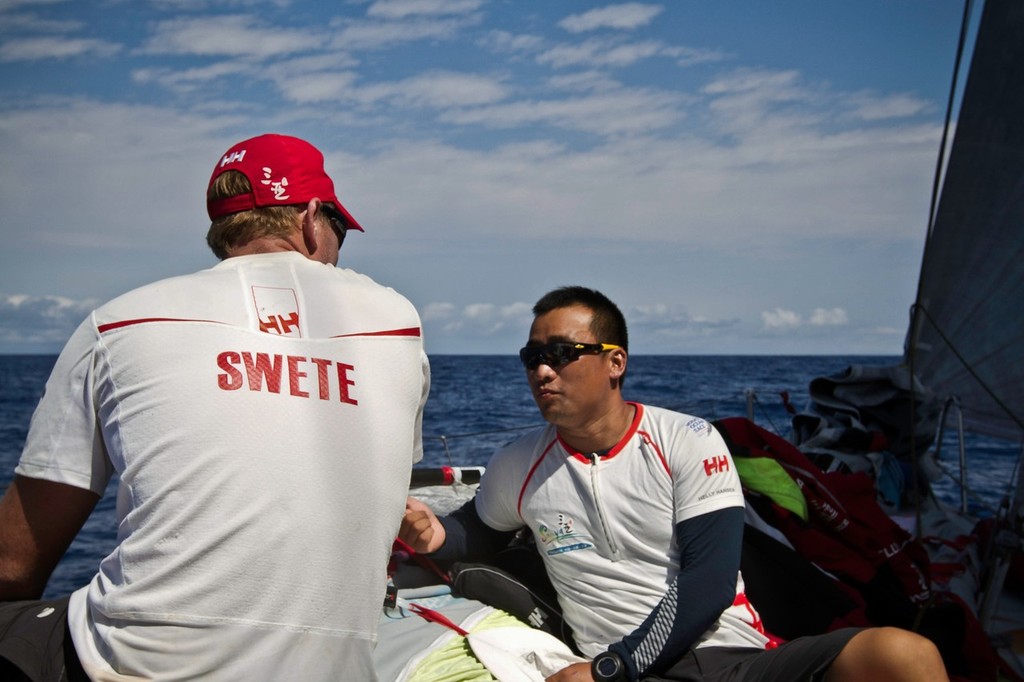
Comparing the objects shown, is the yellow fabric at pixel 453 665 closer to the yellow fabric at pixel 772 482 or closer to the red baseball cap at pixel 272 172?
the yellow fabric at pixel 772 482

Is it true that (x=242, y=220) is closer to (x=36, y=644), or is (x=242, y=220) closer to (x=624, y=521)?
(x=36, y=644)

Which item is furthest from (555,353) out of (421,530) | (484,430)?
(484,430)

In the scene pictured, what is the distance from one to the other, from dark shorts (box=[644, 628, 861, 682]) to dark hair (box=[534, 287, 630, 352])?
34.9 inches

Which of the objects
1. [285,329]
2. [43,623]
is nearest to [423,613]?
[43,623]

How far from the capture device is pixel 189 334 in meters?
1.45

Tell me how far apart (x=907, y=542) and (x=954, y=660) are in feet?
1.62

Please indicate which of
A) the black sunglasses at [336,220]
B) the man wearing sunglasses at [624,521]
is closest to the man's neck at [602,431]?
the man wearing sunglasses at [624,521]

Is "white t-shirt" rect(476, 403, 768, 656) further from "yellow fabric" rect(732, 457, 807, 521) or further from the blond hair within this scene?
the blond hair

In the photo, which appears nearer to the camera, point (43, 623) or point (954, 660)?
point (43, 623)

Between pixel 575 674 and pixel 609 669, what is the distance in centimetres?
9

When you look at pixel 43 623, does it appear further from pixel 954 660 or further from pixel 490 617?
pixel 954 660

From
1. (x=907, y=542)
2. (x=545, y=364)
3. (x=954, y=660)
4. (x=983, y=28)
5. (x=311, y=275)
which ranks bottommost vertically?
(x=954, y=660)

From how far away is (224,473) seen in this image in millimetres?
1400

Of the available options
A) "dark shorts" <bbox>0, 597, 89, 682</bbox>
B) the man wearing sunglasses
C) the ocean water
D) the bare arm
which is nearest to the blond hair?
the bare arm
